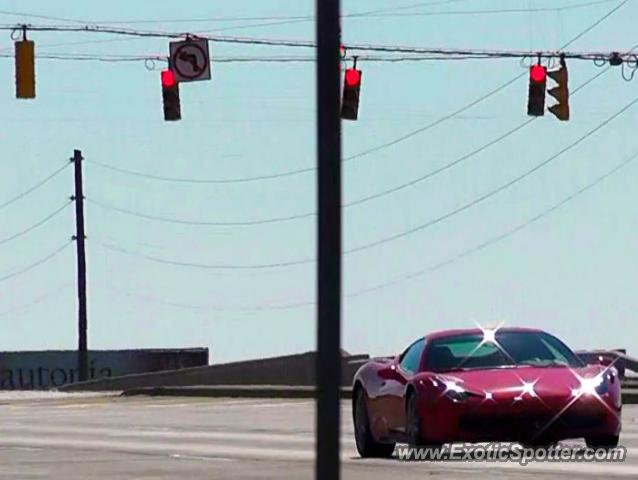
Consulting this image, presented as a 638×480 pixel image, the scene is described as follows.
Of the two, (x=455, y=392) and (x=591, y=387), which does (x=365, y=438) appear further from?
(x=591, y=387)

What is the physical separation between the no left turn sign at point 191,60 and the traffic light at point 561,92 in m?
5.68

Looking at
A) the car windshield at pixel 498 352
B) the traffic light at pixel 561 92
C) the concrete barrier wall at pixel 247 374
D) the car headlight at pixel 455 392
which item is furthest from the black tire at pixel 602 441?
the concrete barrier wall at pixel 247 374

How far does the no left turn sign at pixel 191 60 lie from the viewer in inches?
1201

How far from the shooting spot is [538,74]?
102ft

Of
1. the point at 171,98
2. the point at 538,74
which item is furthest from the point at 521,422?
the point at 538,74

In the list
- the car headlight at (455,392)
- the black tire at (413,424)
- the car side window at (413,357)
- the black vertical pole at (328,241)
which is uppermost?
the black vertical pole at (328,241)

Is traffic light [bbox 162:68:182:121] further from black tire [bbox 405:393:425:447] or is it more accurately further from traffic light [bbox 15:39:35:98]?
black tire [bbox 405:393:425:447]

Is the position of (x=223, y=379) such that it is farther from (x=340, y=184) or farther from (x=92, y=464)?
(x=340, y=184)

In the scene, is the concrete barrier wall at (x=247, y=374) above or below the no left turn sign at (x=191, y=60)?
below

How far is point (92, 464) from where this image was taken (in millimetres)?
18500

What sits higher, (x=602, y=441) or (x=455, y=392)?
(x=455, y=392)

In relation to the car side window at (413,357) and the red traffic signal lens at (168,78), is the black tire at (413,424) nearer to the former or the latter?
the car side window at (413,357)

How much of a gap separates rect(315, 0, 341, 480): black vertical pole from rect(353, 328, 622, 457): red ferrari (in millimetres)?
11314

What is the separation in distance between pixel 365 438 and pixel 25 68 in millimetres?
11885
